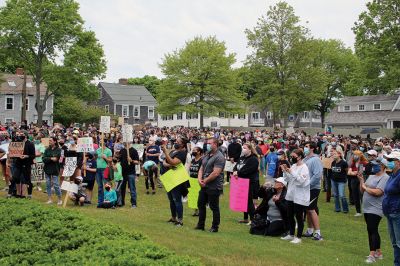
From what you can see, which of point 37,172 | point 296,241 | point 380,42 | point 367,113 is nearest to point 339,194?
point 296,241

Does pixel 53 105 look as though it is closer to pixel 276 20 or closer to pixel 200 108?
pixel 200 108

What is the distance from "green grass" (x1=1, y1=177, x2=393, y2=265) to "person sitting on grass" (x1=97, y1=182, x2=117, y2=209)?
0.33 metres

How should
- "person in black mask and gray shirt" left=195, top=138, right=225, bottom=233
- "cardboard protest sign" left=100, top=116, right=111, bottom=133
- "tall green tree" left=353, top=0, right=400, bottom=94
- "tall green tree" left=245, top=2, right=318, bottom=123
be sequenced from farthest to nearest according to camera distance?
"tall green tree" left=245, top=2, right=318, bottom=123, "tall green tree" left=353, top=0, right=400, bottom=94, "cardboard protest sign" left=100, top=116, right=111, bottom=133, "person in black mask and gray shirt" left=195, top=138, right=225, bottom=233

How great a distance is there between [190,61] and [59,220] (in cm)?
4806

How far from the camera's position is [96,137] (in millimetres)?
21547

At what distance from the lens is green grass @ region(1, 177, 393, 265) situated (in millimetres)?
8570

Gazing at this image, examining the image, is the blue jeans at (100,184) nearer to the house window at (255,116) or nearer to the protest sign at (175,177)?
the protest sign at (175,177)

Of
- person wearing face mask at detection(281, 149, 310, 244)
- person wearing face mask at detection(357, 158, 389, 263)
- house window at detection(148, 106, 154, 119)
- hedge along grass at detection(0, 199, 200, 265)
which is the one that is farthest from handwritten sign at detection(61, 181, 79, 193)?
house window at detection(148, 106, 154, 119)

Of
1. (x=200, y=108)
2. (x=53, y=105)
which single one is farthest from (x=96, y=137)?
(x=53, y=105)

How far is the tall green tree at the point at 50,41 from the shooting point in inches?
1799

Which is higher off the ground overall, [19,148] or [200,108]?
[200,108]

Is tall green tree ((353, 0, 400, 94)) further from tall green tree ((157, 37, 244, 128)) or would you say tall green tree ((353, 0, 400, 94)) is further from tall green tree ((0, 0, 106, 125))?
tall green tree ((0, 0, 106, 125))

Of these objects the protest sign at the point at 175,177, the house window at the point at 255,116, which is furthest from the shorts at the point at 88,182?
the house window at the point at 255,116

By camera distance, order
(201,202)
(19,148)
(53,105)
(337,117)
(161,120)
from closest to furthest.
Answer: (201,202), (19,148), (53,105), (337,117), (161,120)
